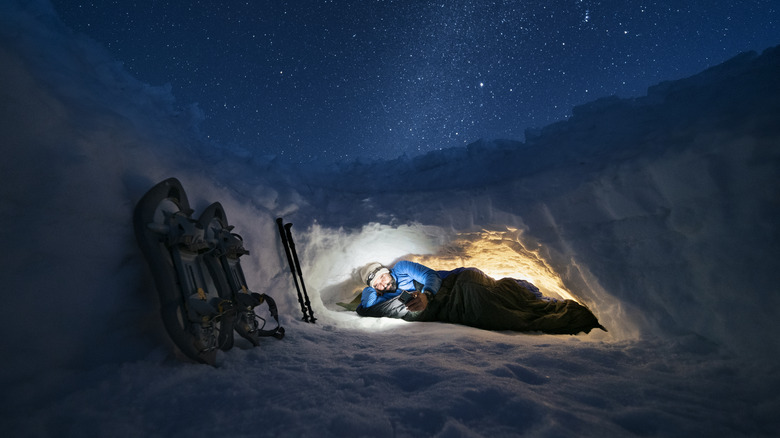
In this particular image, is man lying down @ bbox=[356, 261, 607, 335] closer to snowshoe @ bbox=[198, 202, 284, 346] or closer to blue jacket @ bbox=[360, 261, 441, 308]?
blue jacket @ bbox=[360, 261, 441, 308]

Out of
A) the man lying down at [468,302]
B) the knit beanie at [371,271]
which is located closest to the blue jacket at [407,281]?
the man lying down at [468,302]

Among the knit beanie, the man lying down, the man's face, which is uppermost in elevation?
the knit beanie

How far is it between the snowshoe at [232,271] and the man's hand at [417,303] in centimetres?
256

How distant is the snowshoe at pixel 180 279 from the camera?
1708 mm

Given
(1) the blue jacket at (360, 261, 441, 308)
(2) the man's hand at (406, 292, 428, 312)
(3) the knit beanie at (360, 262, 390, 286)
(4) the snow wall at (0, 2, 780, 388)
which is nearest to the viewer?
(4) the snow wall at (0, 2, 780, 388)

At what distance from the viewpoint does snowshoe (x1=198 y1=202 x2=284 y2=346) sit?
2.26 m

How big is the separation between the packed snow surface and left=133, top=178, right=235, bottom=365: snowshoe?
140 mm

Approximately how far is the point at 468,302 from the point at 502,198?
1682 millimetres

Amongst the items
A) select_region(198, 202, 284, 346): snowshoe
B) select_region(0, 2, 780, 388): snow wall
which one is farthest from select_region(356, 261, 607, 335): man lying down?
select_region(198, 202, 284, 346): snowshoe

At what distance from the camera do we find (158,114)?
2959mm

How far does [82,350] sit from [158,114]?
96.0 inches

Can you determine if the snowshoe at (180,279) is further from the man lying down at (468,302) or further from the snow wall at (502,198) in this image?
the man lying down at (468,302)

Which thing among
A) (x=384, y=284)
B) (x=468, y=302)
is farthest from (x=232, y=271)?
(x=384, y=284)

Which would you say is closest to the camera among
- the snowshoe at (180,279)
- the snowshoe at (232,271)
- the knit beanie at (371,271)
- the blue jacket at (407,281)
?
the snowshoe at (180,279)
